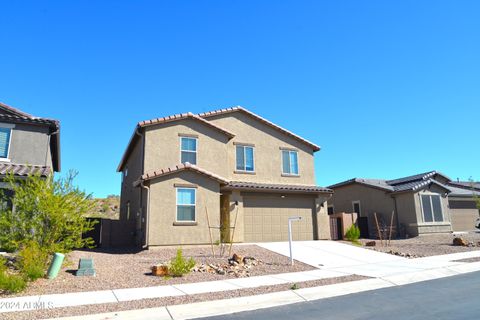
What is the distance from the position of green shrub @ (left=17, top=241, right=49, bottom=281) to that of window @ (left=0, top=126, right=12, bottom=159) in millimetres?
7635

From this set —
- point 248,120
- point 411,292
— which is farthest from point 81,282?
point 248,120

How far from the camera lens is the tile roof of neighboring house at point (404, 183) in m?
26.1

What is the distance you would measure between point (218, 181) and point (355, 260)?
7.32 meters

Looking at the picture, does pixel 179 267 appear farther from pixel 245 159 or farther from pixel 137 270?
pixel 245 159

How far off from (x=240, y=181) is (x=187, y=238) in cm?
524

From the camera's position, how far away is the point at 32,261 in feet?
31.8

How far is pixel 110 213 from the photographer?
43.3m

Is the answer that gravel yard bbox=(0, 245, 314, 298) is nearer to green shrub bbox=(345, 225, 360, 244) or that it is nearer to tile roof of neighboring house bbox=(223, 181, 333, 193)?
tile roof of neighboring house bbox=(223, 181, 333, 193)

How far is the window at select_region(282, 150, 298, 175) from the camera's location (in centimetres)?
2291

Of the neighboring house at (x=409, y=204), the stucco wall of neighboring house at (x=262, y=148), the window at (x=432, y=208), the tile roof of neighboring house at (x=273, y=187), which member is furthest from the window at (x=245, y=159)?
the window at (x=432, y=208)

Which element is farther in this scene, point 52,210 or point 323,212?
point 323,212

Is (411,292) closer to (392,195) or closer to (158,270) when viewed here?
(158,270)

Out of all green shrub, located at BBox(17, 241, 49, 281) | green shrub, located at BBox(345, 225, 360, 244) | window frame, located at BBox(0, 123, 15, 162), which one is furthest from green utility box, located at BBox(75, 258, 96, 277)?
green shrub, located at BBox(345, 225, 360, 244)

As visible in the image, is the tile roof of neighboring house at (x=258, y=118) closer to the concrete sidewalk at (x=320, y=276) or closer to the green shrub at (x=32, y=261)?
the concrete sidewalk at (x=320, y=276)
